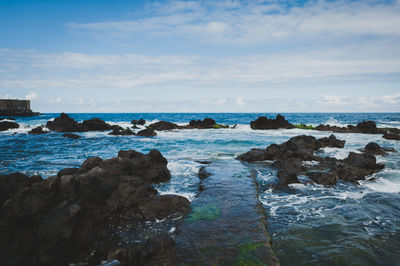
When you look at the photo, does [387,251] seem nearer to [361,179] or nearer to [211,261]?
[211,261]

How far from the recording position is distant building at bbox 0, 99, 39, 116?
86562 millimetres

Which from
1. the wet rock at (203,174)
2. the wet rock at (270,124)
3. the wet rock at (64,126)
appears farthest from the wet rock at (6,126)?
the wet rock at (203,174)

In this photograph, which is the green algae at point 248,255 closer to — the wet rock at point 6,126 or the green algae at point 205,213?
the green algae at point 205,213

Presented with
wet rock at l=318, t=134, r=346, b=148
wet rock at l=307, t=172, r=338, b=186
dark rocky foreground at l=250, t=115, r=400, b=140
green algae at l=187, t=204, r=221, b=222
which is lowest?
green algae at l=187, t=204, r=221, b=222

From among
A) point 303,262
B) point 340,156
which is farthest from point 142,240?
point 340,156

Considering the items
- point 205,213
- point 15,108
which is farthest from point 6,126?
point 15,108

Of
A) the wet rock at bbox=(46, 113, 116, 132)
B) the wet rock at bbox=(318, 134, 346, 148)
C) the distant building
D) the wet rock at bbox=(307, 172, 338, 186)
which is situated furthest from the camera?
the distant building

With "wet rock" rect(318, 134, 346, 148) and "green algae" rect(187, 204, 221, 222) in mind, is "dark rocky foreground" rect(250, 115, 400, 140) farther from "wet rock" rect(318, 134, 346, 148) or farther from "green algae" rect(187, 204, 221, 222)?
"green algae" rect(187, 204, 221, 222)

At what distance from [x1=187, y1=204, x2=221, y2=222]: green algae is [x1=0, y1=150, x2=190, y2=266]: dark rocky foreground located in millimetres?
314

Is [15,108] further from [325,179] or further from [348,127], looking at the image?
[325,179]

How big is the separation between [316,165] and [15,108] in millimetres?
104812

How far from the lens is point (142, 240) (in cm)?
590

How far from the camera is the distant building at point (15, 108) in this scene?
86562mm

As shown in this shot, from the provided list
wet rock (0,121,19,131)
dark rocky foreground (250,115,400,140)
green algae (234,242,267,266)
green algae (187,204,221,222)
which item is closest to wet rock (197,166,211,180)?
green algae (187,204,221,222)
